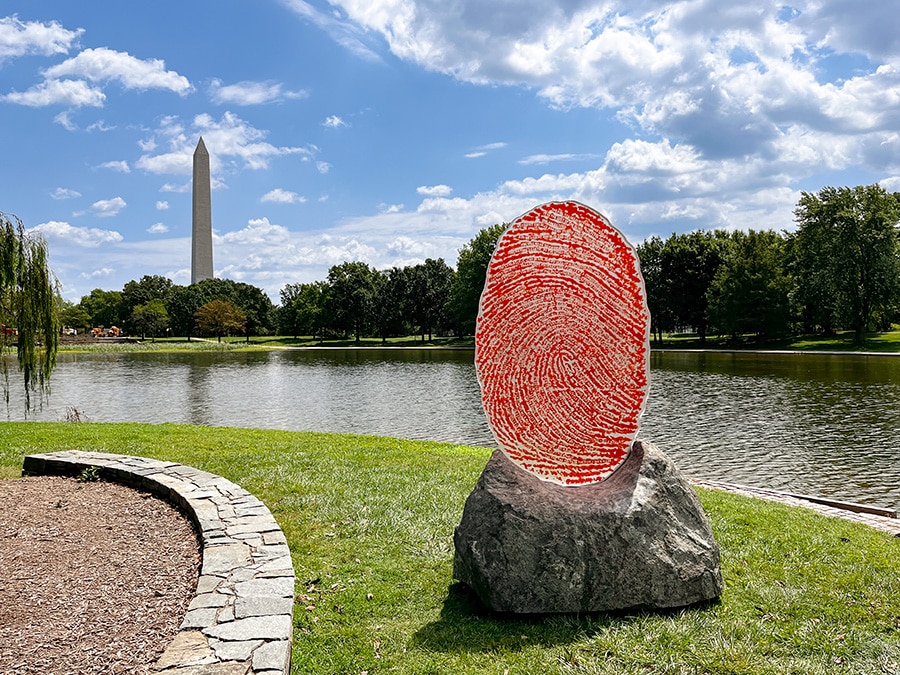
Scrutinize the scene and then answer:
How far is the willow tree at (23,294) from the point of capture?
9.55 metres

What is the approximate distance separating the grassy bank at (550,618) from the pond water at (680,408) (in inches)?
184

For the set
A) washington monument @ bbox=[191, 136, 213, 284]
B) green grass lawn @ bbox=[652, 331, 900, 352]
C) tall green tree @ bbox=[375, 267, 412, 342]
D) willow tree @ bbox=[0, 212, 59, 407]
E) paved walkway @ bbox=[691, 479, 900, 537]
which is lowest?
paved walkway @ bbox=[691, 479, 900, 537]

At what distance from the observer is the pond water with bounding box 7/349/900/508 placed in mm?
12078

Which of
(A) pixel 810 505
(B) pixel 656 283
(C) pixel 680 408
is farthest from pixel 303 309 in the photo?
(A) pixel 810 505

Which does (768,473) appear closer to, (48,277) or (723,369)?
(48,277)

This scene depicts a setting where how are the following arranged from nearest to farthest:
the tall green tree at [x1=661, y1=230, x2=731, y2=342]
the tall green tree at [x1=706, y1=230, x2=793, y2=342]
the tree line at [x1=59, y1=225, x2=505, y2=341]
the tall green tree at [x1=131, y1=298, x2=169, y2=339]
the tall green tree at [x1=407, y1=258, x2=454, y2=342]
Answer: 1. the tall green tree at [x1=706, y1=230, x2=793, y2=342]
2. the tall green tree at [x1=661, y1=230, x2=731, y2=342]
3. the tree line at [x1=59, y1=225, x2=505, y2=341]
4. the tall green tree at [x1=407, y1=258, x2=454, y2=342]
5. the tall green tree at [x1=131, y1=298, x2=169, y2=339]

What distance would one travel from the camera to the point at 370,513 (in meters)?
6.85

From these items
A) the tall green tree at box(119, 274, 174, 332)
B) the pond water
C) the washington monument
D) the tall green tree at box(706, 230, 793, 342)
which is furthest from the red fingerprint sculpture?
the tall green tree at box(119, 274, 174, 332)

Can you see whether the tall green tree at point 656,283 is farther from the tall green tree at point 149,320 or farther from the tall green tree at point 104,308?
the tall green tree at point 104,308

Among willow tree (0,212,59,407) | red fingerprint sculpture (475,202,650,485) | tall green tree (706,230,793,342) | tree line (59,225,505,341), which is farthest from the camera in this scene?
tree line (59,225,505,341)

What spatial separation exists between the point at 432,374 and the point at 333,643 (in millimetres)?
27302

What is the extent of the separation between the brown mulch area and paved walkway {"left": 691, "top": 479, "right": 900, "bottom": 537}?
728cm

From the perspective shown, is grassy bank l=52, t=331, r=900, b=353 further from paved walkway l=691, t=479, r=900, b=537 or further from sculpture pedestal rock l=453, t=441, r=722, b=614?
sculpture pedestal rock l=453, t=441, r=722, b=614

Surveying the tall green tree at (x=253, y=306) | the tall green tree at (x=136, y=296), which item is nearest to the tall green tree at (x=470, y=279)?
the tall green tree at (x=253, y=306)
